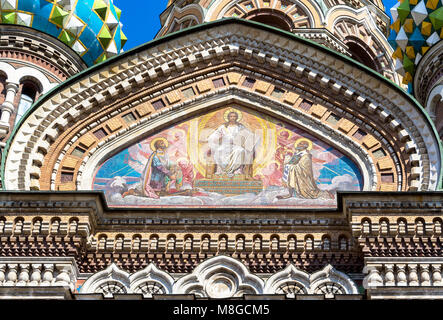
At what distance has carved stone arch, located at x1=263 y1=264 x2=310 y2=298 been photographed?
31.7 ft

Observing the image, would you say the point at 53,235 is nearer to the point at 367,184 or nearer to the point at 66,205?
the point at 66,205

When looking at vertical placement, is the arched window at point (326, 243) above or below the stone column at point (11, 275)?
above

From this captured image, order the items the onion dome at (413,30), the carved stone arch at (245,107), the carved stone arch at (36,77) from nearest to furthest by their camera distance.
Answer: the carved stone arch at (245,107)
the carved stone arch at (36,77)
the onion dome at (413,30)

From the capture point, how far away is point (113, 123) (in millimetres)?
11211

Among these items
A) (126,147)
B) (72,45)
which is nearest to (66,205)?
(126,147)

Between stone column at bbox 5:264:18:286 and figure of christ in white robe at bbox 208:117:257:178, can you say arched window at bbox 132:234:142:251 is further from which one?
figure of christ in white robe at bbox 208:117:257:178

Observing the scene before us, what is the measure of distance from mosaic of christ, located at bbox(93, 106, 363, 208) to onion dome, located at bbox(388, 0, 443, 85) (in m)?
3.54

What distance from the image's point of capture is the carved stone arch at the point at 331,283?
9648mm

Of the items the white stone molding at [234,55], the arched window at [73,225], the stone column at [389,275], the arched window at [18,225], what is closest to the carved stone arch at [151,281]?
the arched window at [73,225]

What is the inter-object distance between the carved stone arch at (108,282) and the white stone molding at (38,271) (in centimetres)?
15

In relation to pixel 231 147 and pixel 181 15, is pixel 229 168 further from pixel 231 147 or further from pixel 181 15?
pixel 181 15

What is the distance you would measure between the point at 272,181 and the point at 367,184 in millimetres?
887

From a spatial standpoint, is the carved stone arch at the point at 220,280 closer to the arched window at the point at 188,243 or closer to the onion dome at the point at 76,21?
the arched window at the point at 188,243
